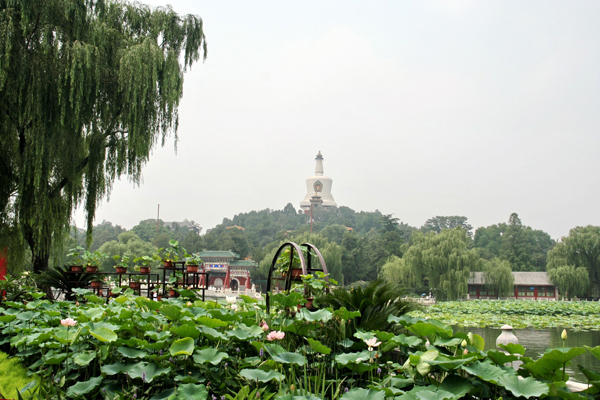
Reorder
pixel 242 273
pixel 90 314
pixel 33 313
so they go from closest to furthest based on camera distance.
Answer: pixel 90 314 < pixel 33 313 < pixel 242 273

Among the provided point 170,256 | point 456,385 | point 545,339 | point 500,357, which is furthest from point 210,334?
point 545,339

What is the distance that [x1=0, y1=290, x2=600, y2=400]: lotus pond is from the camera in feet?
5.33

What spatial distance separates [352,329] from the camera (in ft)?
8.64

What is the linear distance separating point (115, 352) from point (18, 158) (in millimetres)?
5307

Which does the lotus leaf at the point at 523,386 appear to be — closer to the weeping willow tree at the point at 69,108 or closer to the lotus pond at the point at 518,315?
the weeping willow tree at the point at 69,108

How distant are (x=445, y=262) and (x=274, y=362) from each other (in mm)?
20227

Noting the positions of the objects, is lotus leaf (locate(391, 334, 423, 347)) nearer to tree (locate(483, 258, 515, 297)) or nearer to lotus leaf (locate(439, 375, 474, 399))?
lotus leaf (locate(439, 375, 474, 399))

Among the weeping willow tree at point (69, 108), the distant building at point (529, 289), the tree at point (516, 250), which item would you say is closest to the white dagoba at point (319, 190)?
the tree at point (516, 250)

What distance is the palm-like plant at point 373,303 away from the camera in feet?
8.97

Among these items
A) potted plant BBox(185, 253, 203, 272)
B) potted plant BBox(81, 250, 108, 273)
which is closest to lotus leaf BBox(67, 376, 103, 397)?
potted plant BBox(185, 253, 203, 272)

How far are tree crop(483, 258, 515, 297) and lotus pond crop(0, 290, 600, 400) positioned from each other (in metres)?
21.6

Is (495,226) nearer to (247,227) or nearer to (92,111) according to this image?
(247,227)

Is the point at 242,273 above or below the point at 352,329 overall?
below

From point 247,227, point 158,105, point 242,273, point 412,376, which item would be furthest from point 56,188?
point 247,227
